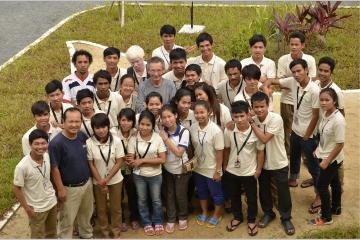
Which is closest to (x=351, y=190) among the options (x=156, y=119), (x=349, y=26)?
(x=156, y=119)

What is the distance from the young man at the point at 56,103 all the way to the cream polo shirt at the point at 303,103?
2348mm

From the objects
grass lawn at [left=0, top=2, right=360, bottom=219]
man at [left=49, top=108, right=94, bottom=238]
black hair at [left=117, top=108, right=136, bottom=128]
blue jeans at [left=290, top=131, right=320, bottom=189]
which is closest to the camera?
man at [left=49, top=108, right=94, bottom=238]

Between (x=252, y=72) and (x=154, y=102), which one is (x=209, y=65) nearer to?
(x=252, y=72)

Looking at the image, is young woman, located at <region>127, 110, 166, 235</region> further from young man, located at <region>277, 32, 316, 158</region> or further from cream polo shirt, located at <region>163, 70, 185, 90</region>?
young man, located at <region>277, 32, 316, 158</region>


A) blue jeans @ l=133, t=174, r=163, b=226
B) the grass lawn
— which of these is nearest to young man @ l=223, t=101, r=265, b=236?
blue jeans @ l=133, t=174, r=163, b=226

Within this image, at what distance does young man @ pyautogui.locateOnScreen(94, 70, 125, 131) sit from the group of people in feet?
0.04

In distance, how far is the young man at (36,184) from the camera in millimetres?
4828

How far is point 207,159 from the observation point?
5668 millimetres

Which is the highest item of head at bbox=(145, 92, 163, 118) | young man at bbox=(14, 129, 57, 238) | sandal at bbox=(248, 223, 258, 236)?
head at bbox=(145, 92, 163, 118)

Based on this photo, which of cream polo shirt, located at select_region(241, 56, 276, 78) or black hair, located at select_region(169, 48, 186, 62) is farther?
cream polo shirt, located at select_region(241, 56, 276, 78)

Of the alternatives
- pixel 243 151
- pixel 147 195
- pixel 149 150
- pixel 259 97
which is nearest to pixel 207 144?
pixel 243 151

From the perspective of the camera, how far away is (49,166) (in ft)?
16.4

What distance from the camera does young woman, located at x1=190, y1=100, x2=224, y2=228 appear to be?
552 cm

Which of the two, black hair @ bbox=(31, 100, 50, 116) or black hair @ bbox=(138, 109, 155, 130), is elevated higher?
black hair @ bbox=(31, 100, 50, 116)
